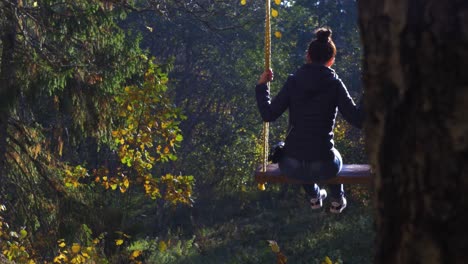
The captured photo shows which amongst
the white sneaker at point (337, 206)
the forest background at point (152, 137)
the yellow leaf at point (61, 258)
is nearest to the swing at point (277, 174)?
the white sneaker at point (337, 206)

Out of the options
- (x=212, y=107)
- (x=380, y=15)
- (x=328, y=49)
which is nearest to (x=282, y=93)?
(x=328, y=49)

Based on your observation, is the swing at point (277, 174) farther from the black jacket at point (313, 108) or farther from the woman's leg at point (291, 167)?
the black jacket at point (313, 108)

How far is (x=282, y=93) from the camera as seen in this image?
6.07 m

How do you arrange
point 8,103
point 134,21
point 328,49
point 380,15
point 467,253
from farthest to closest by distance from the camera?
point 134,21 → point 8,103 → point 328,49 → point 380,15 → point 467,253

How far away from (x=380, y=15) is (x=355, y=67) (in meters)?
20.0

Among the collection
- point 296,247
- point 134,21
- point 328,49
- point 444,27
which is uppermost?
point 134,21

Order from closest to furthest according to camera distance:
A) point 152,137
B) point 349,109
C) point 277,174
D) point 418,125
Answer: point 418,125 → point 349,109 → point 277,174 → point 152,137

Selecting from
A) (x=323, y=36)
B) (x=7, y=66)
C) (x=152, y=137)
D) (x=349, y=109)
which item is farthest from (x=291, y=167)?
(x=152, y=137)

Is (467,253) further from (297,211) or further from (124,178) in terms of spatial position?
(297,211)

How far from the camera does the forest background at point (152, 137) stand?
28.6 feet

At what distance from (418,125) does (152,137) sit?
8.96 meters

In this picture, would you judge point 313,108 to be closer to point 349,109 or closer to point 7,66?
point 349,109

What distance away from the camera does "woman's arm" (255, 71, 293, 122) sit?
607 centimetres

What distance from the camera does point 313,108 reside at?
598cm
